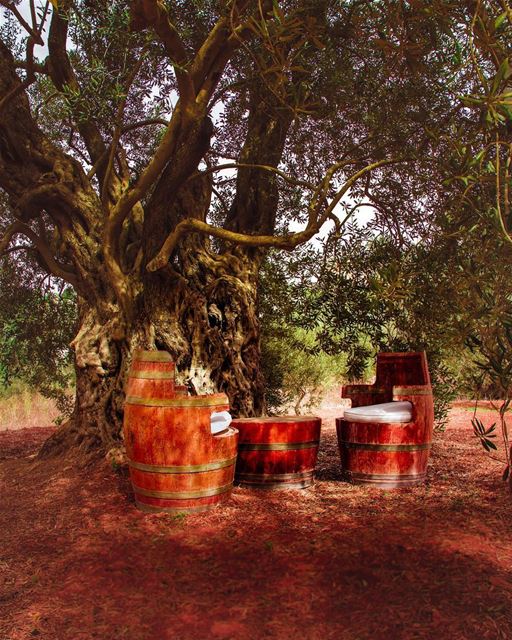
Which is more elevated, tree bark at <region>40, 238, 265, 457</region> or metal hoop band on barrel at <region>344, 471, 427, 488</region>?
tree bark at <region>40, 238, 265, 457</region>

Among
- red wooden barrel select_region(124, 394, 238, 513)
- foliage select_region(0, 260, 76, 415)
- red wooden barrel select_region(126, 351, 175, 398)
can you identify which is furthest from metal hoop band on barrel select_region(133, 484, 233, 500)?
foliage select_region(0, 260, 76, 415)

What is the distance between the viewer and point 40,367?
11883 millimetres

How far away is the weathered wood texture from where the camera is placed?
6.17 metres

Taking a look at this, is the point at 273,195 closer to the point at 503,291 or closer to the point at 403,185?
the point at 403,185

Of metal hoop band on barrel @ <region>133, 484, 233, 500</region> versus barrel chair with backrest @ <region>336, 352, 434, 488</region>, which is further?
barrel chair with backrest @ <region>336, 352, 434, 488</region>

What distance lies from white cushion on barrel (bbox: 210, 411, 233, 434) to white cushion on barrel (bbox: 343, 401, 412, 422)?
1763 millimetres

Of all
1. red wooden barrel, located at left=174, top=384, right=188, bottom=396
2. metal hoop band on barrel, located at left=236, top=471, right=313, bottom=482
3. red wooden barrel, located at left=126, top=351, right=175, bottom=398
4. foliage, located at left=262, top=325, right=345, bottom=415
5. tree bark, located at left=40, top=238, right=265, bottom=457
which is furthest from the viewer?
foliage, located at left=262, top=325, right=345, bottom=415

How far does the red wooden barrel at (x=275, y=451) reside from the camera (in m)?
7.11

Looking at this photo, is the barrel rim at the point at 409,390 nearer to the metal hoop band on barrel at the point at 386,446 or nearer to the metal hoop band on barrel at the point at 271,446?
the metal hoop band on barrel at the point at 386,446

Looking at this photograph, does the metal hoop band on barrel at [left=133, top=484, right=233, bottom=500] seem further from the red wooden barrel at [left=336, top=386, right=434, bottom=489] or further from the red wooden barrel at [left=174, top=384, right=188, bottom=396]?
the red wooden barrel at [left=336, top=386, right=434, bottom=489]

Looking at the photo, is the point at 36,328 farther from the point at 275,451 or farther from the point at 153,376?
the point at 275,451

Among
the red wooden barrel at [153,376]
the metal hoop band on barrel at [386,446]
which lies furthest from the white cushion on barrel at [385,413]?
the red wooden barrel at [153,376]

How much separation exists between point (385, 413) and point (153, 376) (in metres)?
3.00

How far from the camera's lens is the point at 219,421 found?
260 inches
